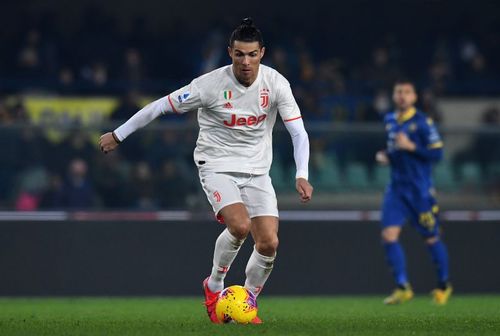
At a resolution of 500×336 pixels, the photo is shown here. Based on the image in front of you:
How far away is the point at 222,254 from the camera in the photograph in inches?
333

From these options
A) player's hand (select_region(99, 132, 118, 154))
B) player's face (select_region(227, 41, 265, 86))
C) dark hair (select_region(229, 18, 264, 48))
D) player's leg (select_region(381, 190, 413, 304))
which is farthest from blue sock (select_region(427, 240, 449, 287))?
player's hand (select_region(99, 132, 118, 154))

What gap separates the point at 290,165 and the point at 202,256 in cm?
150

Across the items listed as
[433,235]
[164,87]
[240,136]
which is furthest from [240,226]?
[164,87]

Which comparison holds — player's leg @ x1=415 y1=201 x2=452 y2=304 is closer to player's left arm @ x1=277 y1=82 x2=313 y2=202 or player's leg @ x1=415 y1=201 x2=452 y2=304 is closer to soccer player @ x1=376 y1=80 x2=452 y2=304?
soccer player @ x1=376 y1=80 x2=452 y2=304

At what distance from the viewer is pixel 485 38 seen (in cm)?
1995

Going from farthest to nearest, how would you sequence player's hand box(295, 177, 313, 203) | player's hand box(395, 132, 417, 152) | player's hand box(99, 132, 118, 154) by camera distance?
player's hand box(395, 132, 417, 152), player's hand box(99, 132, 118, 154), player's hand box(295, 177, 313, 203)

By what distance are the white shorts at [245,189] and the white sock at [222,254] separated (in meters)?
0.21

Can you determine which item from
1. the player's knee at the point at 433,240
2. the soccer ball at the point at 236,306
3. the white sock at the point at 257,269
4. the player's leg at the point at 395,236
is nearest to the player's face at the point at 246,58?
the white sock at the point at 257,269

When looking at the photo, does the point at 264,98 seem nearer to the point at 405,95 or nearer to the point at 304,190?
the point at 304,190

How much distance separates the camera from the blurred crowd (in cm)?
1368

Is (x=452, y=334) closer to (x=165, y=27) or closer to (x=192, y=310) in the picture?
(x=192, y=310)

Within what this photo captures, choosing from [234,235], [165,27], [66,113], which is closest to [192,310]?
[234,235]

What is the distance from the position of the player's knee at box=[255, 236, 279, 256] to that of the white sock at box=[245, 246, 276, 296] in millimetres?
39

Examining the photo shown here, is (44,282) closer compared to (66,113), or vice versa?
(44,282)
